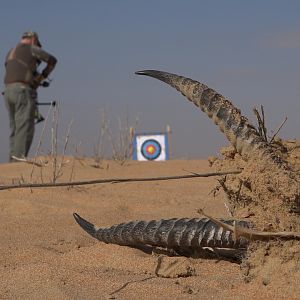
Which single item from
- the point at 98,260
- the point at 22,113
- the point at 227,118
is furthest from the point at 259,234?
the point at 22,113

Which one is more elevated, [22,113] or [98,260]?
[22,113]

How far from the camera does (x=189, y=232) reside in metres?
2.73

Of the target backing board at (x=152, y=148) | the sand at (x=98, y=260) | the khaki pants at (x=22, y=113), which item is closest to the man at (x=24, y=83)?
the khaki pants at (x=22, y=113)

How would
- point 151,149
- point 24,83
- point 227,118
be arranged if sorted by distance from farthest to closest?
point 151,149
point 24,83
point 227,118

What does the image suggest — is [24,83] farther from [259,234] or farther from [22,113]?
[259,234]

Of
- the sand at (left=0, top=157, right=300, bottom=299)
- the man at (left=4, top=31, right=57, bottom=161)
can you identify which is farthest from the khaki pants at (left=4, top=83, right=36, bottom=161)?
the sand at (left=0, top=157, right=300, bottom=299)

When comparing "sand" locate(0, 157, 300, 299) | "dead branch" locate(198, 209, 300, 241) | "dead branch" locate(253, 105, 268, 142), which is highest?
"dead branch" locate(253, 105, 268, 142)

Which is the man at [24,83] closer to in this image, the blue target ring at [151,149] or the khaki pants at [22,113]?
the khaki pants at [22,113]

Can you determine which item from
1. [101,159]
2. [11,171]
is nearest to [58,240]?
[11,171]

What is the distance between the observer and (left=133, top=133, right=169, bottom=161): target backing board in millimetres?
14102

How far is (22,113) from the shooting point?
8344mm

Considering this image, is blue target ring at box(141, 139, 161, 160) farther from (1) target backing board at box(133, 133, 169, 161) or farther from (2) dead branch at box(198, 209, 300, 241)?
(2) dead branch at box(198, 209, 300, 241)

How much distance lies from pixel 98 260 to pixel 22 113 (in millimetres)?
5867

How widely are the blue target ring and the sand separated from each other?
8851mm
